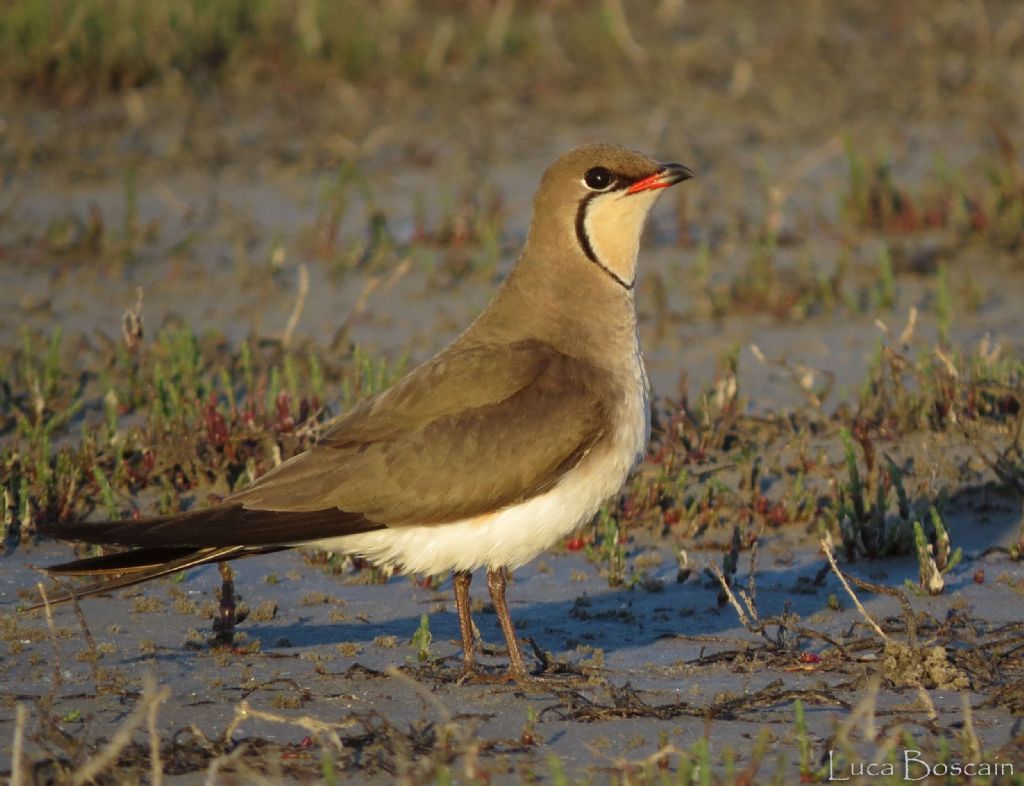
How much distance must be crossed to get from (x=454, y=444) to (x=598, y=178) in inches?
Result: 43.4

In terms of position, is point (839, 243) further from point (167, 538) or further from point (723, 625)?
point (167, 538)

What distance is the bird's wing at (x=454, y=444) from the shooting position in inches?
185

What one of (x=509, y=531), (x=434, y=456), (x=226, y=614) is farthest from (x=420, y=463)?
(x=226, y=614)

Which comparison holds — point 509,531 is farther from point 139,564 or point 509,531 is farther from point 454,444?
point 139,564

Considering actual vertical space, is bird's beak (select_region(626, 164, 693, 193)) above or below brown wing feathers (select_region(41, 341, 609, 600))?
above

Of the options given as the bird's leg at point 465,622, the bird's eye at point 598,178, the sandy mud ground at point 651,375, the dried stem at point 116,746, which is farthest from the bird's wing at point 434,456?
the dried stem at point 116,746

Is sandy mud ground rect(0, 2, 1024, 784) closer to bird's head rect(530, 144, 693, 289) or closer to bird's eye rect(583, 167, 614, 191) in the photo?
A: bird's head rect(530, 144, 693, 289)

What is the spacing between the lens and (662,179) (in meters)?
5.26

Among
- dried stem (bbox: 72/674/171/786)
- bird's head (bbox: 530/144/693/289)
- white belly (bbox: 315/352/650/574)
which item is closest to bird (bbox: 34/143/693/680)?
white belly (bbox: 315/352/650/574)

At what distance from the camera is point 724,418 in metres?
6.68

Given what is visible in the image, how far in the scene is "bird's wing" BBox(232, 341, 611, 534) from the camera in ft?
15.4

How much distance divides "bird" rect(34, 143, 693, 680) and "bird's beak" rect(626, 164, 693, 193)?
1.53 feet

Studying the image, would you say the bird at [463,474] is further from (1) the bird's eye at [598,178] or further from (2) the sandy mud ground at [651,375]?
(1) the bird's eye at [598,178]

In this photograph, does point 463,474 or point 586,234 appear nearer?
point 463,474
